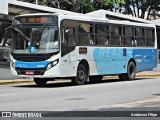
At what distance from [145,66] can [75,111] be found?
16689 mm

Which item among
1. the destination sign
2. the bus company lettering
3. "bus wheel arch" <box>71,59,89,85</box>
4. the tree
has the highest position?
the tree

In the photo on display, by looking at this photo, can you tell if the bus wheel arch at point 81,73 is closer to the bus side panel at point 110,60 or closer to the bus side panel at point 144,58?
the bus side panel at point 110,60

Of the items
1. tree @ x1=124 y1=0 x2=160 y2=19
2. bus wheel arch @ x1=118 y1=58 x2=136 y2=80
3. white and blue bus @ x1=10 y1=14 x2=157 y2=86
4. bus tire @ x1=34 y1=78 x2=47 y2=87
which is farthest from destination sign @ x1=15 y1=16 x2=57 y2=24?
tree @ x1=124 y1=0 x2=160 y2=19

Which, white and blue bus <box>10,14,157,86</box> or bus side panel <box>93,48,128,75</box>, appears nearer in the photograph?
white and blue bus <box>10,14,157,86</box>

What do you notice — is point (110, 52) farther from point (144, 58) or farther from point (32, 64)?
point (32, 64)

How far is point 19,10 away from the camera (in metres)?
28.2

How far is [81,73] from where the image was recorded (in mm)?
21406

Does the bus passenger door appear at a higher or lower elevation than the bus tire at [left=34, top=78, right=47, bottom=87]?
higher

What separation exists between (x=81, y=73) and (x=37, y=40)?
9.41ft

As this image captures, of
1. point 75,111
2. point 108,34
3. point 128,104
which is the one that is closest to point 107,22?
point 108,34

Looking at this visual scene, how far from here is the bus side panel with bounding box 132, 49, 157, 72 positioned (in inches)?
1035

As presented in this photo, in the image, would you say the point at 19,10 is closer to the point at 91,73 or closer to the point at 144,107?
the point at 91,73

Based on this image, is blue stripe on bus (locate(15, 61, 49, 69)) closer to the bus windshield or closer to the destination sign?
the bus windshield

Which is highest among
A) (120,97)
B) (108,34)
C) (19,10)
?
(19,10)
